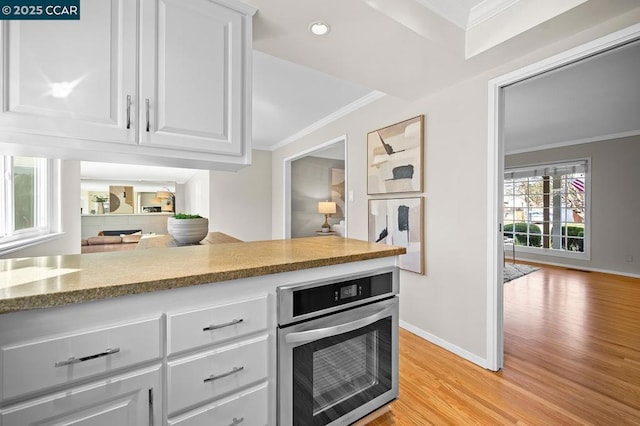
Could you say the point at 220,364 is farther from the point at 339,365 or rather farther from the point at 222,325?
the point at 339,365

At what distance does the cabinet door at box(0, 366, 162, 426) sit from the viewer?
0.76 meters

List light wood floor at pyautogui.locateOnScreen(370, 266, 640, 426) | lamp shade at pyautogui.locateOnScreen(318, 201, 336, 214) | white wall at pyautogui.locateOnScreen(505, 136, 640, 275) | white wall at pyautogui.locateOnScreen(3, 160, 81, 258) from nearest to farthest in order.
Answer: light wood floor at pyautogui.locateOnScreen(370, 266, 640, 426) < white wall at pyautogui.locateOnScreen(3, 160, 81, 258) < white wall at pyautogui.locateOnScreen(505, 136, 640, 275) < lamp shade at pyautogui.locateOnScreen(318, 201, 336, 214)

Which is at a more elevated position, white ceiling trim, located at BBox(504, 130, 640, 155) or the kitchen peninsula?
white ceiling trim, located at BBox(504, 130, 640, 155)

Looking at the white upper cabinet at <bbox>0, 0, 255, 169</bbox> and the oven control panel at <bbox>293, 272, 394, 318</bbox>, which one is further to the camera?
the oven control panel at <bbox>293, 272, 394, 318</bbox>

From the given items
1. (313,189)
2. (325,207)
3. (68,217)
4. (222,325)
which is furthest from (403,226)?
(313,189)

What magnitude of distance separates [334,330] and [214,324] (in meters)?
0.51

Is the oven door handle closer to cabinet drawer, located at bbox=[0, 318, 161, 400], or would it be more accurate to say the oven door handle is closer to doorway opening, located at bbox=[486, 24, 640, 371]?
cabinet drawer, located at bbox=[0, 318, 161, 400]

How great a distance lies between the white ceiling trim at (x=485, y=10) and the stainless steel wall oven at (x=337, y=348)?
5.45 feet

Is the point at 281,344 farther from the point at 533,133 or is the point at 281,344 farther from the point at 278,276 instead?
the point at 533,133

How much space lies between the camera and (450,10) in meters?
1.72

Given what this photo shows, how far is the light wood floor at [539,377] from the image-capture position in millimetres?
1588

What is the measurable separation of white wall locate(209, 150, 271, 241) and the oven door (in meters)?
4.45

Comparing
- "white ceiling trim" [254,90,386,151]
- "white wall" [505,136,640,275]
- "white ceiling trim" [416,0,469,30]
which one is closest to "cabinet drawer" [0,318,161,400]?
"white ceiling trim" [416,0,469,30]

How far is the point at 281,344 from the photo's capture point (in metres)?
1.13
